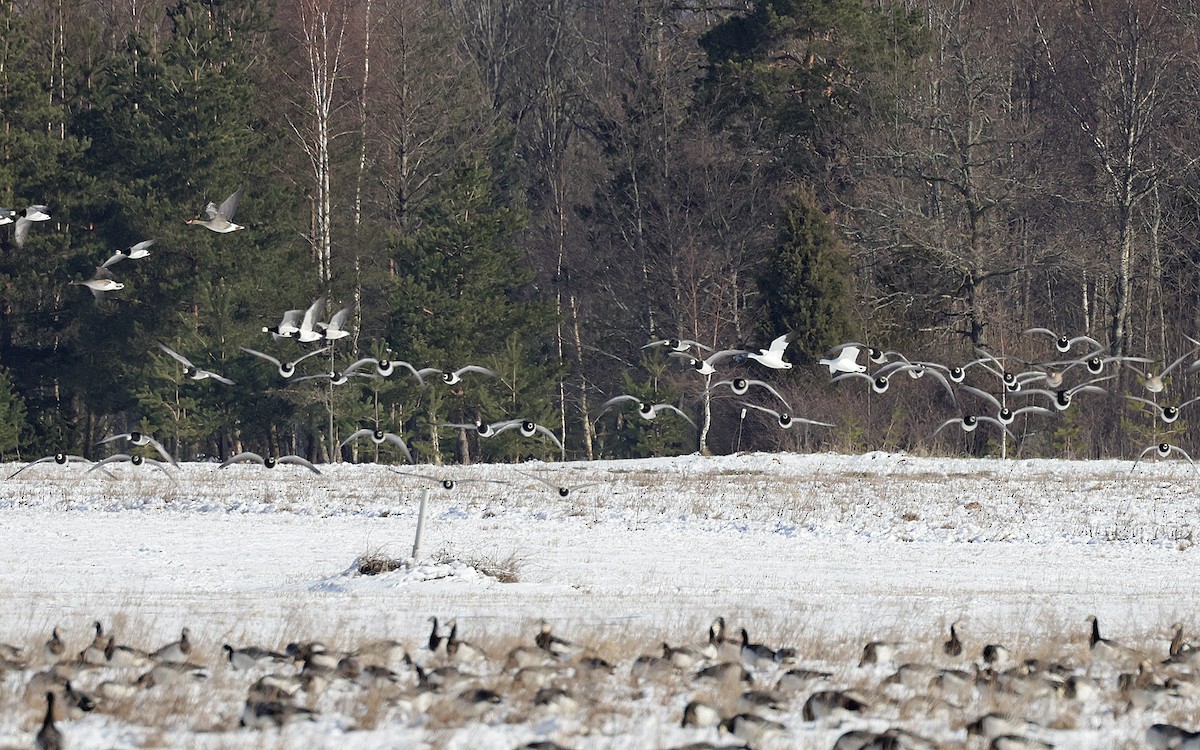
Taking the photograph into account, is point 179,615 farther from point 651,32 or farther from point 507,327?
point 651,32

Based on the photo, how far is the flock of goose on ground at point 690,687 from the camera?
8922 millimetres

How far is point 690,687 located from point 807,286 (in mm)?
31774

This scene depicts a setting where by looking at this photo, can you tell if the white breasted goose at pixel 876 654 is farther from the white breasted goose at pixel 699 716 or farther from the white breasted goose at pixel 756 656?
the white breasted goose at pixel 699 716

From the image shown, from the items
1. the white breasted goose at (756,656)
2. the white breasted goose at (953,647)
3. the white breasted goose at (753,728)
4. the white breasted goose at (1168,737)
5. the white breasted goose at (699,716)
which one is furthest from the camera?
the white breasted goose at (953,647)

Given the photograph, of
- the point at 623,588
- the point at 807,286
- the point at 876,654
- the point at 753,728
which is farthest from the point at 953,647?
the point at 807,286

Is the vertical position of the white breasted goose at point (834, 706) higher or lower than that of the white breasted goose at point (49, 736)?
lower

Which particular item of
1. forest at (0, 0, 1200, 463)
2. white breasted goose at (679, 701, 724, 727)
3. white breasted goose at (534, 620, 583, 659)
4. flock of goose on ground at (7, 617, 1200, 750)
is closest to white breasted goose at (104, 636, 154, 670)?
flock of goose on ground at (7, 617, 1200, 750)

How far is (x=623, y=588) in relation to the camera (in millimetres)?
16328

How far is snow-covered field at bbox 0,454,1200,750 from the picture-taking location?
9.37 meters

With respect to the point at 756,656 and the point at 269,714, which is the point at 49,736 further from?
the point at 756,656

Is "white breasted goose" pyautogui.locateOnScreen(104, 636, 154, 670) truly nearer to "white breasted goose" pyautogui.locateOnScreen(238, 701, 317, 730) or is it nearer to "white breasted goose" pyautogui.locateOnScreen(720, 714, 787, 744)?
"white breasted goose" pyautogui.locateOnScreen(238, 701, 317, 730)

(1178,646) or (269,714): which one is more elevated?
(269,714)

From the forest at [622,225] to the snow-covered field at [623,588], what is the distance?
31.4 ft

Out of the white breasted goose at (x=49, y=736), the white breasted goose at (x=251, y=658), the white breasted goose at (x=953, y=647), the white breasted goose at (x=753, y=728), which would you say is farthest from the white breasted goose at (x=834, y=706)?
the white breasted goose at (x=49, y=736)
